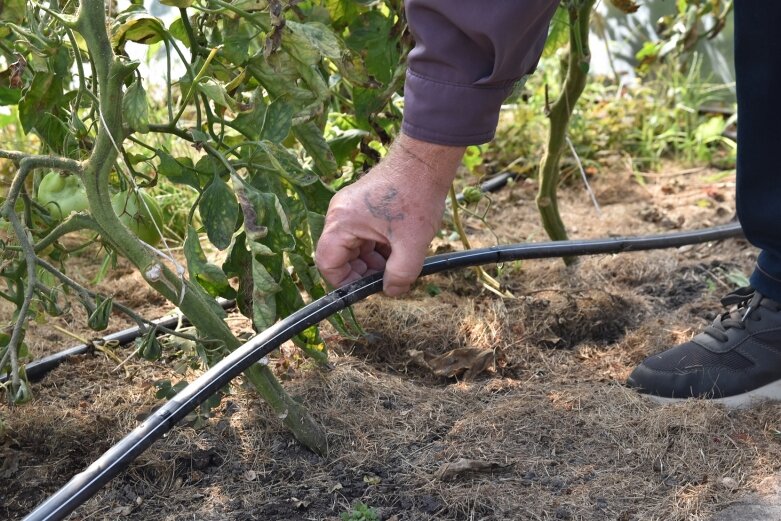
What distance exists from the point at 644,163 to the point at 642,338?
145 centimetres

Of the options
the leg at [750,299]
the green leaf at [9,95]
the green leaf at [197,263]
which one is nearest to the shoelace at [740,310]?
the leg at [750,299]

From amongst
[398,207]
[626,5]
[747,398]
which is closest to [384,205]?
[398,207]

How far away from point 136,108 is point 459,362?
939 mm

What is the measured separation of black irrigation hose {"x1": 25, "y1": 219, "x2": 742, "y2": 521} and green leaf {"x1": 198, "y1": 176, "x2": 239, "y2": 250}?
185mm

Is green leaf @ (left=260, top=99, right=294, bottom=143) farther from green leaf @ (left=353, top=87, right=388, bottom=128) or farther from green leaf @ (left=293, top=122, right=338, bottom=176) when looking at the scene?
green leaf @ (left=353, top=87, right=388, bottom=128)

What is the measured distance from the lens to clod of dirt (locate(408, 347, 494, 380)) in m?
1.93

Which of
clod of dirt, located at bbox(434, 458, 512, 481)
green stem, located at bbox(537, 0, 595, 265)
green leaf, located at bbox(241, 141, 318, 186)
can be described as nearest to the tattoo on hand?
green leaf, located at bbox(241, 141, 318, 186)

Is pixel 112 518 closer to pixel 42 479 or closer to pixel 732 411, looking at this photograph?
pixel 42 479

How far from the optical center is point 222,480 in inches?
61.9

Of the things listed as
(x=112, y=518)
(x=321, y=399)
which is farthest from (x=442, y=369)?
(x=112, y=518)

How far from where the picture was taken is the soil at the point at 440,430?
151cm

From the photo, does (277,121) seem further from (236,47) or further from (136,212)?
(136,212)

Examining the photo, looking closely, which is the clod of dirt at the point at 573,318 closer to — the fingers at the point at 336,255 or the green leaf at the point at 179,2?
the fingers at the point at 336,255

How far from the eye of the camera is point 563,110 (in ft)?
7.55
